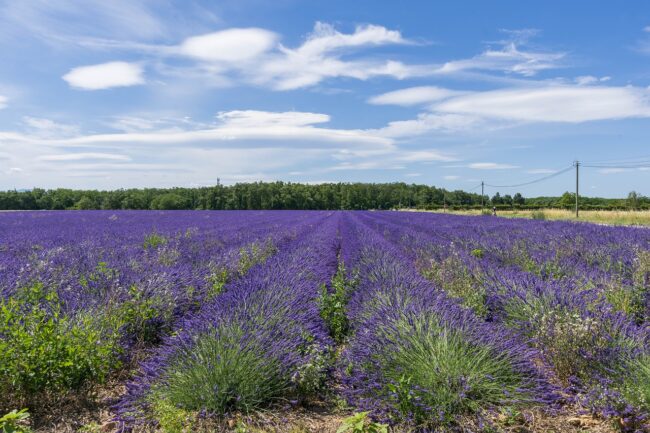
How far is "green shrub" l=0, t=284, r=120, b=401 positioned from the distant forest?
76.5 meters

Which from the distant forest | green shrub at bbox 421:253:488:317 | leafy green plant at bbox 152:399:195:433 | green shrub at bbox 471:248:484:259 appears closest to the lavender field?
leafy green plant at bbox 152:399:195:433

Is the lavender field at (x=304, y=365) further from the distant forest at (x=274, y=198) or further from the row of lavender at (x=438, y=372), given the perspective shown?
the distant forest at (x=274, y=198)

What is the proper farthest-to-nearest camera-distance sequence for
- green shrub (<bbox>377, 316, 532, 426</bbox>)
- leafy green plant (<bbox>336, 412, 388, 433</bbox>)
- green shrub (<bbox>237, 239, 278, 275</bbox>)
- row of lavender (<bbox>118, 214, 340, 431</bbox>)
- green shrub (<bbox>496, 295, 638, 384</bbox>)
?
green shrub (<bbox>237, 239, 278, 275</bbox>) → green shrub (<bbox>496, 295, 638, 384</bbox>) → row of lavender (<bbox>118, 214, 340, 431</bbox>) → green shrub (<bbox>377, 316, 532, 426</bbox>) → leafy green plant (<bbox>336, 412, 388, 433</bbox>)

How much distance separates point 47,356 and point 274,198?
310 feet

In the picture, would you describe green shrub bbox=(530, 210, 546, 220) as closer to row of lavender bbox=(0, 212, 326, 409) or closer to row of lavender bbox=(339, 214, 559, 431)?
row of lavender bbox=(0, 212, 326, 409)

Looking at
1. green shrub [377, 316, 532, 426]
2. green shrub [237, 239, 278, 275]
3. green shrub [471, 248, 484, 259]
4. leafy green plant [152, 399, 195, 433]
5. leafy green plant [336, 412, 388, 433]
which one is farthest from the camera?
green shrub [471, 248, 484, 259]

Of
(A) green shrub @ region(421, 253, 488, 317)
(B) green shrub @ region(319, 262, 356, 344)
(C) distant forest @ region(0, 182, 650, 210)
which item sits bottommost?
(B) green shrub @ region(319, 262, 356, 344)

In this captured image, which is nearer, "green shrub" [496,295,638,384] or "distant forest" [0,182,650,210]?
"green shrub" [496,295,638,384]

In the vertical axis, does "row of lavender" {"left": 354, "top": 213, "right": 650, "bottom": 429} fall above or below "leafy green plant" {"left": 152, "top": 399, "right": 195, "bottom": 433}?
above

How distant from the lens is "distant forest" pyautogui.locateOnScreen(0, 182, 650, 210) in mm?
76625

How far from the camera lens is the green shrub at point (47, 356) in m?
3.24

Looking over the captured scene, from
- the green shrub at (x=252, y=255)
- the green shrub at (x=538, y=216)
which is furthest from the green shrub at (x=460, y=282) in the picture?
the green shrub at (x=538, y=216)

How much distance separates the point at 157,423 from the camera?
3064 millimetres

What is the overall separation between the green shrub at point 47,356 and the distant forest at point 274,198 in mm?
76453
